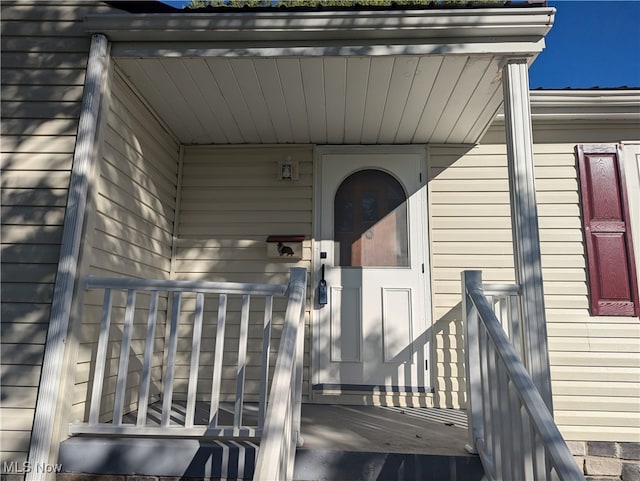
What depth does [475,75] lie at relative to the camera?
9.00 feet

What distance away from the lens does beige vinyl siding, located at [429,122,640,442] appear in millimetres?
3244

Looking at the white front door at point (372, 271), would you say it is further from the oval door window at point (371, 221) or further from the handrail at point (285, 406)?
the handrail at point (285, 406)

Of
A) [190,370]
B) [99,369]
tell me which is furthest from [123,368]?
[190,370]

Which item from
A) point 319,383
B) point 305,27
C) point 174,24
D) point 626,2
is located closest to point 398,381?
point 319,383

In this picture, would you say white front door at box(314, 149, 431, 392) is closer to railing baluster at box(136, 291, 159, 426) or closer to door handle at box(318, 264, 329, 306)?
door handle at box(318, 264, 329, 306)

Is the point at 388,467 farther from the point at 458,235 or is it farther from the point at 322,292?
the point at 458,235

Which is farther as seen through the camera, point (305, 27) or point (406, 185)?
point (406, 185)

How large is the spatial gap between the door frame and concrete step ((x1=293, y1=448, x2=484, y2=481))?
1.30 m

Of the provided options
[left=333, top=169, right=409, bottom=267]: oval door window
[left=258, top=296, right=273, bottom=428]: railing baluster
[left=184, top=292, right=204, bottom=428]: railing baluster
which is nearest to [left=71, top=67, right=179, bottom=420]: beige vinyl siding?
[left=184, top=292, right=204, bottom=428]: railing baluster

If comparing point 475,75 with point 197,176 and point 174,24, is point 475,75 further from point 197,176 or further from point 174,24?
point 197,176

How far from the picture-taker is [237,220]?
12.3ft

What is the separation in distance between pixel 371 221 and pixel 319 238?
0.49 m

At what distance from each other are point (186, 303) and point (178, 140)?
1503 mm

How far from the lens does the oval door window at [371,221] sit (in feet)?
11.9
